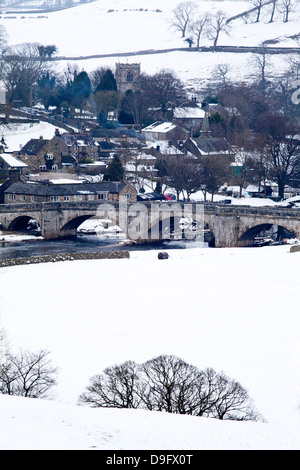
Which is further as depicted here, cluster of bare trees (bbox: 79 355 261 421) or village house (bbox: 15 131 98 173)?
village house (bbox: 15 131 98 173)

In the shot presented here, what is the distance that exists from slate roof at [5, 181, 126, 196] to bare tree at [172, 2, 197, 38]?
111 meters

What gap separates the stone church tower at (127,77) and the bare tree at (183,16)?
54646mm

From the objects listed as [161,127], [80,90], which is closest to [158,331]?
[161,127]

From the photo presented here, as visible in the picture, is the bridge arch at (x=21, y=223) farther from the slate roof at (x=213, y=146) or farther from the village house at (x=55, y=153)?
the slate roof at (x=213, y=146)

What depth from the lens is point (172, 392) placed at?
26797 mm

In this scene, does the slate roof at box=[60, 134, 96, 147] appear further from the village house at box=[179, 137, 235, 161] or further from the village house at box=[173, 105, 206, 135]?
the village house at box=[173, 105, 206, 135]

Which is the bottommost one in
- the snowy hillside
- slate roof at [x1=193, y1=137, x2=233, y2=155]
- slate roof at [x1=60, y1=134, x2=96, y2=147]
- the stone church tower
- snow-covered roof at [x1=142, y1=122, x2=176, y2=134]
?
slate roof at [x1=193, y1=137, x2=233, y2=155]

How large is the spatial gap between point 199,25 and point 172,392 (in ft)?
515

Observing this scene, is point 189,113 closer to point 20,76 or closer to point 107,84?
point 107,84

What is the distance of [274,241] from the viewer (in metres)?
68.5

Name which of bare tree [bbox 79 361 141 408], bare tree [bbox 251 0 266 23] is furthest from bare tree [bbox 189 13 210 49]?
bare tree [bbox 79 361 141 408]

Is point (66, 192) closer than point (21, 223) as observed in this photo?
No

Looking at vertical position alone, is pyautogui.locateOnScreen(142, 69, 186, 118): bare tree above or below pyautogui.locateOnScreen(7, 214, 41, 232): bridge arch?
above

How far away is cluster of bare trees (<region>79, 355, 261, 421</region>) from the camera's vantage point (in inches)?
1017
